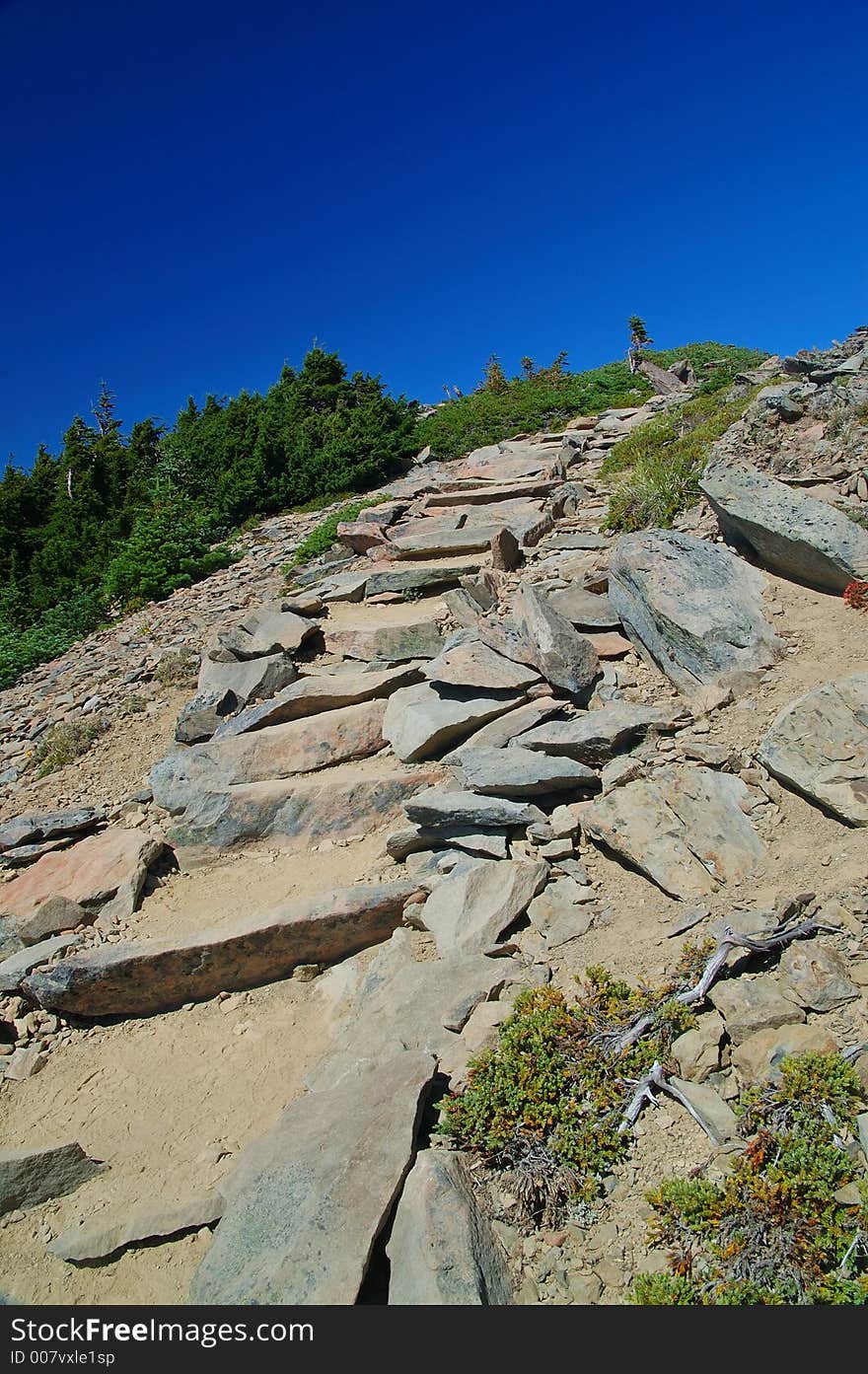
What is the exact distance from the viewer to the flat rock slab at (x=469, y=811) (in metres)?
7.14

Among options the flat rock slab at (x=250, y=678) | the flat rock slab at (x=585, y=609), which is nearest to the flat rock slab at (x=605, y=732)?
the flat rock slab at (x=585, y=609)

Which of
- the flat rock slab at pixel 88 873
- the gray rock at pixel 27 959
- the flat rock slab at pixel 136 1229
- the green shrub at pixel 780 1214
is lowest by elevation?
the green shrub at pixel 780 1214

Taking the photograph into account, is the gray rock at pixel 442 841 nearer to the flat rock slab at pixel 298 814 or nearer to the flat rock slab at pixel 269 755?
the flat rock slab at pixel 298 814

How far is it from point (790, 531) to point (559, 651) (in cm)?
332

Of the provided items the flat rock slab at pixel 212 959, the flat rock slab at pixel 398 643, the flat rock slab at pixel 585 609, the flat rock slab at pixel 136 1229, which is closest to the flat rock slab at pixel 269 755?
the flat rock slab at pixel 398 643

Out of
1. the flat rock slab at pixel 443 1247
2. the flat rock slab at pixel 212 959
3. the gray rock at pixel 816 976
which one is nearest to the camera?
the flat rock slab at pixel 443 1247

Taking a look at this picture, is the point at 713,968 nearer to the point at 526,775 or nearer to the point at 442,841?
the point at 526,775

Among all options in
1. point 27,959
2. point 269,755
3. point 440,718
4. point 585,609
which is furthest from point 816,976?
point 27,959

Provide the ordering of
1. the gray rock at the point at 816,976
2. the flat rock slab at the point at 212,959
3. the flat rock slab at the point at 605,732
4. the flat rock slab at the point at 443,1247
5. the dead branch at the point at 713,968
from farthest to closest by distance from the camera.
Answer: the flat rock slab at the point at 605,732 < the flat rock slab at the point at 212,959 < the dead branch at the point at 713,968 < the gray rock at the point at 816,976 < the flat rock slab at the point at 443,1247

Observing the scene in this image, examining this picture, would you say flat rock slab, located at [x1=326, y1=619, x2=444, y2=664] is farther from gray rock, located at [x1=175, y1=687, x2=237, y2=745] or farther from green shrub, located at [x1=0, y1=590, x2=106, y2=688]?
green shrub, located at [x1=0, y1=590, x2=106, y2=688]

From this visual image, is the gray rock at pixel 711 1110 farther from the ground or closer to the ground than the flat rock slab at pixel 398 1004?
closer to the ground

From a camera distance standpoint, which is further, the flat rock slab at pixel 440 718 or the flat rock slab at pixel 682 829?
the flat rock slab at pixel 440 718

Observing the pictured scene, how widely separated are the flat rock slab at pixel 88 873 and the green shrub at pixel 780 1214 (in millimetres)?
6238

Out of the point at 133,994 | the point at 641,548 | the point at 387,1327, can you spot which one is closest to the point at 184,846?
the point at 133,994
